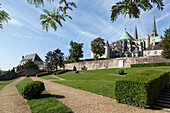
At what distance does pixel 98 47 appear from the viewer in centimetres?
5212

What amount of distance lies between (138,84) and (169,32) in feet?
82.5

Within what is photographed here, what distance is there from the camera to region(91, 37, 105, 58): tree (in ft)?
170

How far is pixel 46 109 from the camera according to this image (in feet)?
20.4

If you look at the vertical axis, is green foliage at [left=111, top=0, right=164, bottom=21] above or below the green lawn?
above

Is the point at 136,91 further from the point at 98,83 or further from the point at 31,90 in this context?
the point at 98,83

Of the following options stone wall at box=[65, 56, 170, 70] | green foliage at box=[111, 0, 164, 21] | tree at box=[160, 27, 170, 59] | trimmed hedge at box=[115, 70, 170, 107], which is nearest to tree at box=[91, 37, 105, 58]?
stone wall at box=[65, 56, 170, 70]

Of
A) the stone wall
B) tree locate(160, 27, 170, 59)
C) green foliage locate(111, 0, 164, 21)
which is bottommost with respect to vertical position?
the stone wall

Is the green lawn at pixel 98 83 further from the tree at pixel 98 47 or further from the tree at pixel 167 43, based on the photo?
the tree at pixel 98 47

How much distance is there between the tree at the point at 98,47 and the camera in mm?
51869

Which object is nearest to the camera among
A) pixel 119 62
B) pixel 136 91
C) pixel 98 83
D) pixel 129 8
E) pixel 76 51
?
pixel 129 8

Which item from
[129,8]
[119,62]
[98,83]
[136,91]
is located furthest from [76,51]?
[129,8]

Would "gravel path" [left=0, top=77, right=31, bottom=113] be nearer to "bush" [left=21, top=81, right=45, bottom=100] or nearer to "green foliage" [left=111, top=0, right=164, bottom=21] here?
"bush" [left=21, top=81, right=45, bottom=100]

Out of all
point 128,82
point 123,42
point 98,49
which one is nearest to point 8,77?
point 98,49

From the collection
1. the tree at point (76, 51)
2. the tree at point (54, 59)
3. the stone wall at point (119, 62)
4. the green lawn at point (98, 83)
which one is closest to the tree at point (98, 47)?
the tree at point (76, 51)
